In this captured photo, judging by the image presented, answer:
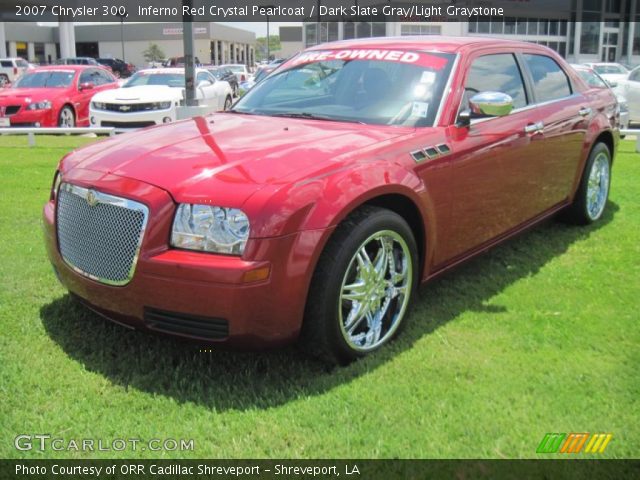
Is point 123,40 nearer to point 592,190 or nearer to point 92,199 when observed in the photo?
point 592,190

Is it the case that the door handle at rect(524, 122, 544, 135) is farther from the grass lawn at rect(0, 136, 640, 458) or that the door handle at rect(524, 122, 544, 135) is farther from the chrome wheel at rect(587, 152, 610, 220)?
the chrome wheel at rect(587, 152, 610, 220)

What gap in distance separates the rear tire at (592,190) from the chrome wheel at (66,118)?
1072 centimetres

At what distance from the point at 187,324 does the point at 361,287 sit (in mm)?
870

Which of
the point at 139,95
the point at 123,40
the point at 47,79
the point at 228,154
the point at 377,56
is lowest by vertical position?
the point at 139,95

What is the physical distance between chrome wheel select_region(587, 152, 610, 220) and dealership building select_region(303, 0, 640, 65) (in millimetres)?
48837

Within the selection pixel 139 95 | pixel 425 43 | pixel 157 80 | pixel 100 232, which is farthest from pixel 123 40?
pixel 100 232

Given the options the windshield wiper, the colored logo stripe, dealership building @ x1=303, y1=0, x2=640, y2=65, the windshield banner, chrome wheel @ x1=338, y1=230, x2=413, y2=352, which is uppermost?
dealership building @ x1=303, y1=0, x2=640, y2=65

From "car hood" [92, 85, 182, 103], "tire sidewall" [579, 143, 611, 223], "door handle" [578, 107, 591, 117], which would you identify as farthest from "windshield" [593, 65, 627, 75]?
"door handle" [578, 107, 591, 117]

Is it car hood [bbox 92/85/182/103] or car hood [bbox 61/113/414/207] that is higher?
car hood [bbox 61/113/414/207]

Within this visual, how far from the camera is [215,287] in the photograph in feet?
9.35

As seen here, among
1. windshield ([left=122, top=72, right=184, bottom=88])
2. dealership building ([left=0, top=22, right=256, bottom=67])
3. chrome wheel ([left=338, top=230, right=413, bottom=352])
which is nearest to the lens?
chrome wheel ([left=338, top=230, right=413, bottom=352])

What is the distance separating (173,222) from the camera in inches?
116

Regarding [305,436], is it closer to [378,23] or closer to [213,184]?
[213,184]

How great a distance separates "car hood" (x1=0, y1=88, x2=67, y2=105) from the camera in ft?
43.5
